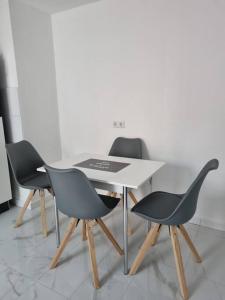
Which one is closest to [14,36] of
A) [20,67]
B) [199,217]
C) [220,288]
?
[20,67]

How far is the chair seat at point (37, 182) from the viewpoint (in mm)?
2320

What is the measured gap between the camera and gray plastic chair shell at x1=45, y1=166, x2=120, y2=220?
154cm

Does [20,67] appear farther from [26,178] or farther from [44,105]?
[26,178]

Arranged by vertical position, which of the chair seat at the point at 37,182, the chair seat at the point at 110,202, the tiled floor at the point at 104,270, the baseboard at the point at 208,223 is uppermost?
the chair seat at the point at 37,182

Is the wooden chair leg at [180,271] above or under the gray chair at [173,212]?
under

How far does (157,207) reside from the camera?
1.82 m

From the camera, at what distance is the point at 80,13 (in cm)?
274

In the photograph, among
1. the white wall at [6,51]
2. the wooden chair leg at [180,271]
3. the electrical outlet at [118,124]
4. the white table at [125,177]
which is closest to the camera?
the wooden chair leg at [180,271]

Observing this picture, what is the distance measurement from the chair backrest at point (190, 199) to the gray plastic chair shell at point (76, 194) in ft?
1.67

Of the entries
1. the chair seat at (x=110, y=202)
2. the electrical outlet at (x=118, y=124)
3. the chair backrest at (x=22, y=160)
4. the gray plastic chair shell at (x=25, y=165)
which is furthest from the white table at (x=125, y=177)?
the electrical outlet at (x=118, y=124)

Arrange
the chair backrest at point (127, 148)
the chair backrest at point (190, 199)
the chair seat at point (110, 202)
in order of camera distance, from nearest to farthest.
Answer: the chair backrest at point (190, 199) → the chair seat at point (110, 202) → the chair backrest at point (127, 148)

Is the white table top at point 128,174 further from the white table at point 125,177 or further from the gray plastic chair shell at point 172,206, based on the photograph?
the gray plastic chair shell at point 172,206

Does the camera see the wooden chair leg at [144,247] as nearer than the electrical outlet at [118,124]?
Yes

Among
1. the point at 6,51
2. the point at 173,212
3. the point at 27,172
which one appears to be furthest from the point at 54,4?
the point at 173,212
